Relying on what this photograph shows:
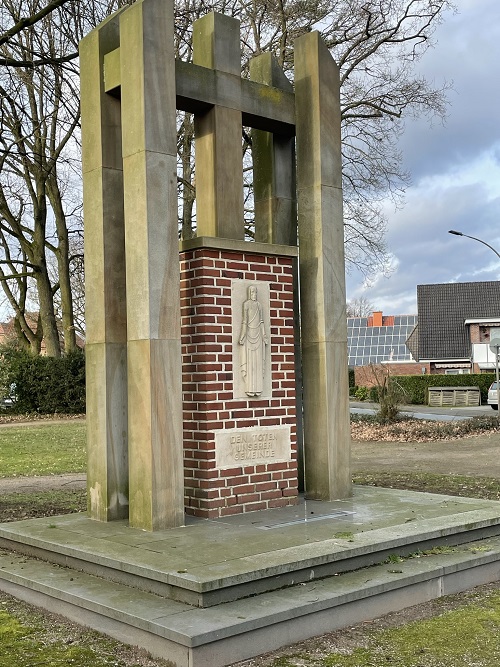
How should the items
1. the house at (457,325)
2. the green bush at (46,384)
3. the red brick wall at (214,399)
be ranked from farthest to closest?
the house at (457,325), the green bush at (46,384), the red brick wall at (214,399)

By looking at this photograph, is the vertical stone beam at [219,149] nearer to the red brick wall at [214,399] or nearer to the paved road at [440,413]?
the red brick wall at [214,399]

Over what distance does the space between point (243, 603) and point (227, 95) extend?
15.0 feet

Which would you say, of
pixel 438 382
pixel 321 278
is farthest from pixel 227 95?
pixel 438 382

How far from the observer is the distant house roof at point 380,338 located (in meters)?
67.3

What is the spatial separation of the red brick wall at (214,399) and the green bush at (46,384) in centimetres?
2331

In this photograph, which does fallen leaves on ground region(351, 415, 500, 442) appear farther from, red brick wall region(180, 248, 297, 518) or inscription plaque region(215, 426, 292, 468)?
red brick wall region(180, 248, 297, 518)

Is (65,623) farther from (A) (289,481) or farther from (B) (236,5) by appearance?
(B) (236,5)

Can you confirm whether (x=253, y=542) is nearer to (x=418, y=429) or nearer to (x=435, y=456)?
(x=435, y=456)

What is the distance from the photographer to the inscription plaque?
696 cm

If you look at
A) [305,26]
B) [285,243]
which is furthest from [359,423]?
[285,243]

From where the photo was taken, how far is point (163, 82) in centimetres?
667

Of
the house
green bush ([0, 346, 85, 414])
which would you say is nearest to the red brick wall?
green bush ([0, 346, 85, 414])

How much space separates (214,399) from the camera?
691 centimetres

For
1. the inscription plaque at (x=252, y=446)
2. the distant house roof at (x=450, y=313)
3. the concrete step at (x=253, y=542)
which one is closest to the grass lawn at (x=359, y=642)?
the concrete step at (x=253, y=542)
